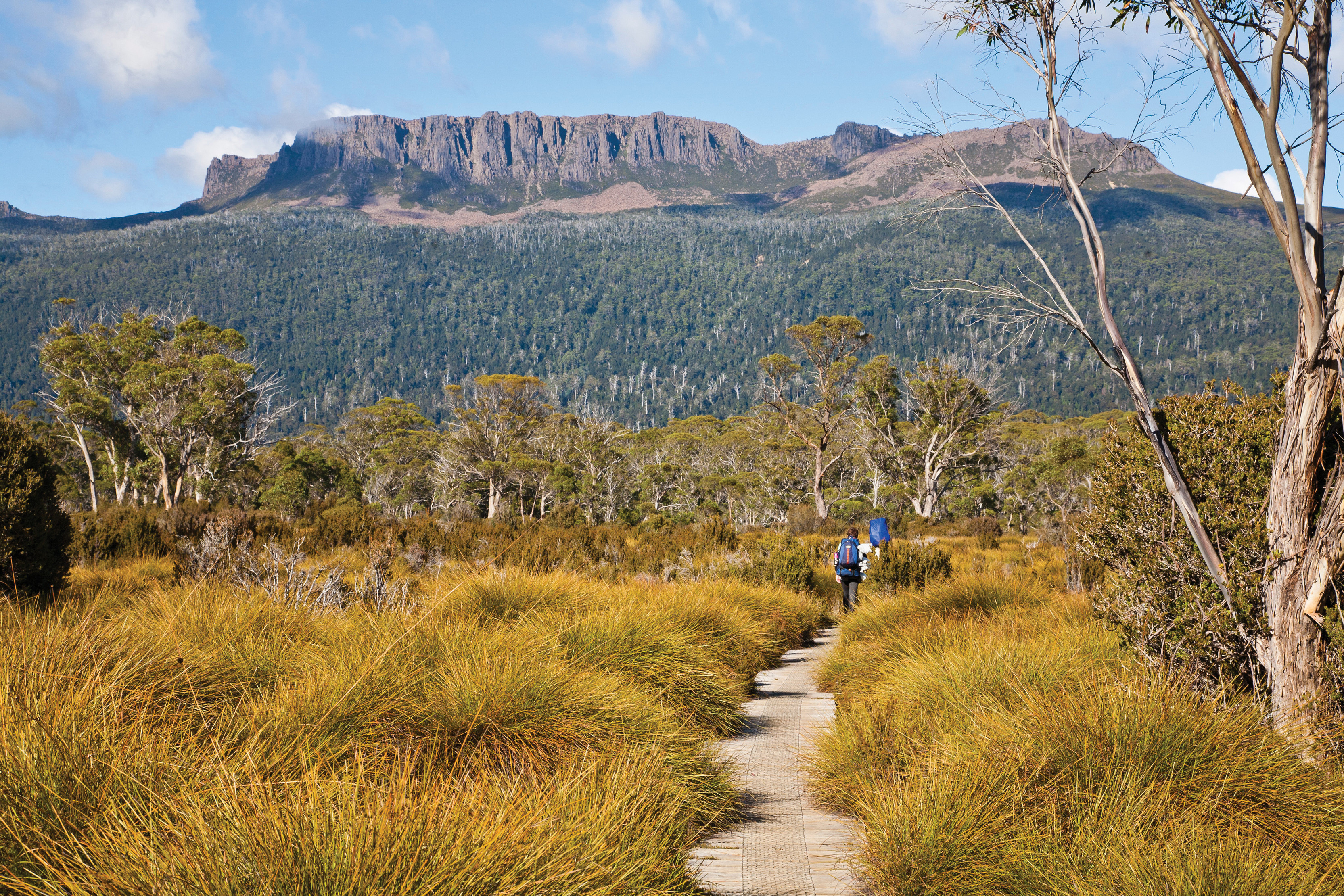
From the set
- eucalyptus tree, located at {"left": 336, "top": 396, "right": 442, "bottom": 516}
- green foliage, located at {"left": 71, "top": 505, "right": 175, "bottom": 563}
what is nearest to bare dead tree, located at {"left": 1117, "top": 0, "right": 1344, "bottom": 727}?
green foliage, located at {"left": 71, "top": 505, "right": 175, "bottom": 563}

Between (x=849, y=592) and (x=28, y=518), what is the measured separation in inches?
363

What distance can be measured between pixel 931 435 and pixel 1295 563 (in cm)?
3573

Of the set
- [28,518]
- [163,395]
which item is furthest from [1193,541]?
[163,395]

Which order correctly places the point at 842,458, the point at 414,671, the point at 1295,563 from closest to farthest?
the point at 1295,563 < the point at 414,671 < the point at 842,458

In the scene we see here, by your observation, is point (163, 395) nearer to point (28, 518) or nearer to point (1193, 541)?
point (28, 518)

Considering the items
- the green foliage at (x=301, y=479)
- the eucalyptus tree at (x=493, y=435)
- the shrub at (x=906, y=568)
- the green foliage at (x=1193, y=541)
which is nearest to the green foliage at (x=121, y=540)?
the shrub at (x=906, y=568)

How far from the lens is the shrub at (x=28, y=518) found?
23.3 feet

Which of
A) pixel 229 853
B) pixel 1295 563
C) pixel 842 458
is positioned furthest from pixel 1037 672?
pixel 842 458

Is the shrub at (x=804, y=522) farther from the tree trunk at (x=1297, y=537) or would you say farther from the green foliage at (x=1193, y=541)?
the tree trunk at (x=1297, y=537)

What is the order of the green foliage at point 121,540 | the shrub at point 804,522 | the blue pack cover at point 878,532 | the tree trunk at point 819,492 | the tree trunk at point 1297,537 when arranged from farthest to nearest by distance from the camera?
1. the tree trunk at point 819,492
2. the shrub at point 804,522
3. the blue pack cover at point 878,532
4. the green foliage at point 121,540
5. the tree trunk at point 1297,537

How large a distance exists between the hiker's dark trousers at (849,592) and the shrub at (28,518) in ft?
29.4

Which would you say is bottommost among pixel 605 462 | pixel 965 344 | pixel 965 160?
pixel 605 462

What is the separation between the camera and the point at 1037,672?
4875 millimetres

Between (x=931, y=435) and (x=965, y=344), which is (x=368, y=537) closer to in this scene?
(x=931, y=435)
